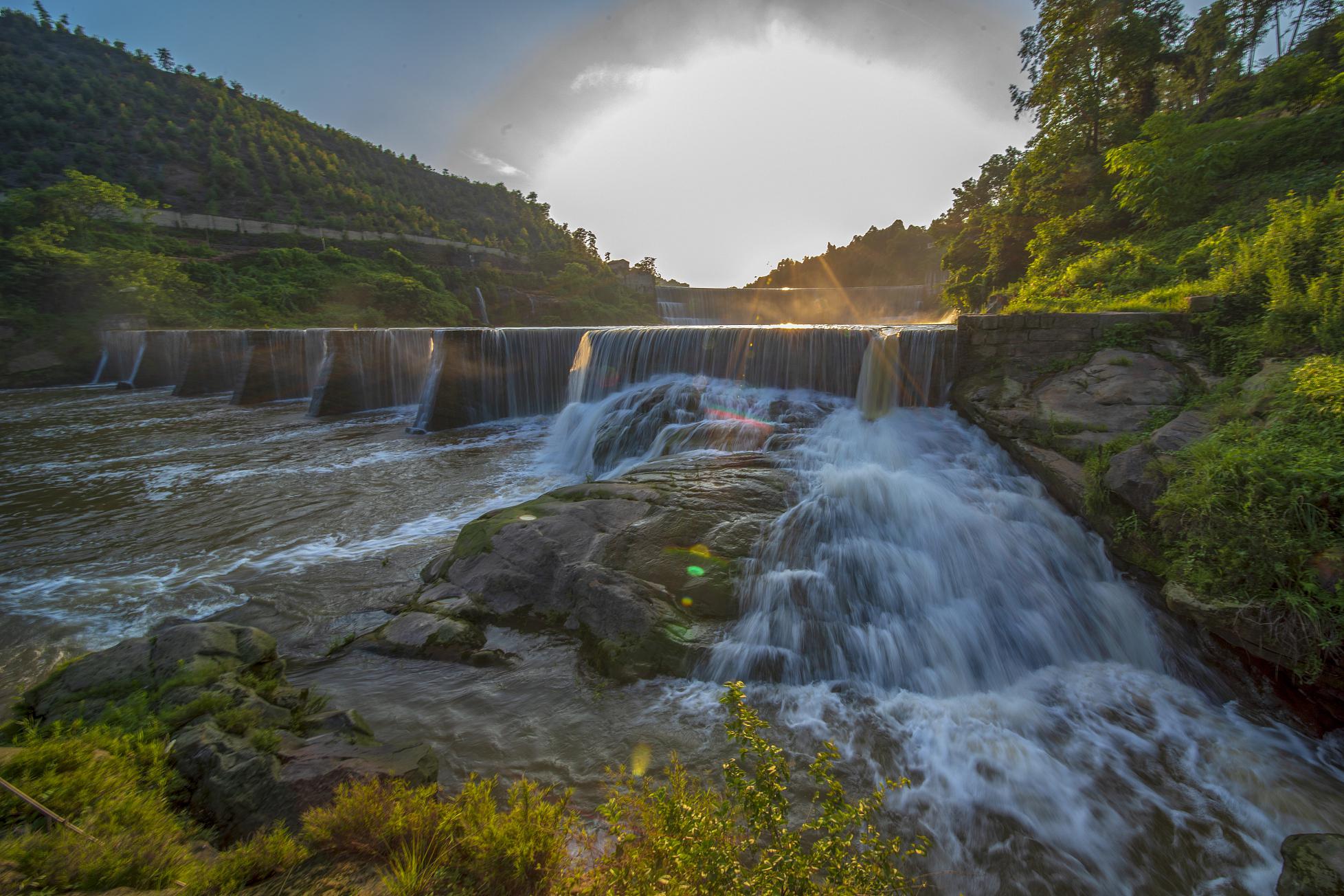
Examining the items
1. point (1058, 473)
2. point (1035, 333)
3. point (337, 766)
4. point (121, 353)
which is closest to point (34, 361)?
point (121, 353)

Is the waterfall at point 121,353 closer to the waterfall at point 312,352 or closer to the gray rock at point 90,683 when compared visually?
the waterfall at point 312,352

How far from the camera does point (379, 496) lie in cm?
890

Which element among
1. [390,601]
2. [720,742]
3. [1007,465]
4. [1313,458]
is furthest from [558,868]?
[1007,465]

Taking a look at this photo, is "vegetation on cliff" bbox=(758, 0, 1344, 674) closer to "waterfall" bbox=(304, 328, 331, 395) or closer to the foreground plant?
the foreground plant

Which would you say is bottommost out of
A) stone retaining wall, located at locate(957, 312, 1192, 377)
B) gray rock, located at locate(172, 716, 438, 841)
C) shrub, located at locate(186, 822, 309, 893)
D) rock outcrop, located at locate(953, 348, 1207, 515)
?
gray rock, located at locate(172, 716, 438, 841)

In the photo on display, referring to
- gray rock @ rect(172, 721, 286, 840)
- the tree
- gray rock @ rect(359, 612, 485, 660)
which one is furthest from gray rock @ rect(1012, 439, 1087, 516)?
the tree

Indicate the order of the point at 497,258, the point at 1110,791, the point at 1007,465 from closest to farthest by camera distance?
the point at 1110,791, the point at 1007,465, the point at 497,258

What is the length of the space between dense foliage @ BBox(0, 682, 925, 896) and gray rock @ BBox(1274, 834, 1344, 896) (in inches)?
82.5

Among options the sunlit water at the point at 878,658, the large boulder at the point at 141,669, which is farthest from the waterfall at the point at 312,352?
the large boulder at the point at 141,669

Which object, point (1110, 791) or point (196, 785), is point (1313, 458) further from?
point (196, 785)

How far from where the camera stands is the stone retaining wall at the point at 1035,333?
754cm

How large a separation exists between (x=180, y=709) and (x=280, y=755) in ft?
2.27

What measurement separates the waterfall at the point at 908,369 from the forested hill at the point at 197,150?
205ft

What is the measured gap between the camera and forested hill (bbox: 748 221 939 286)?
177ft
